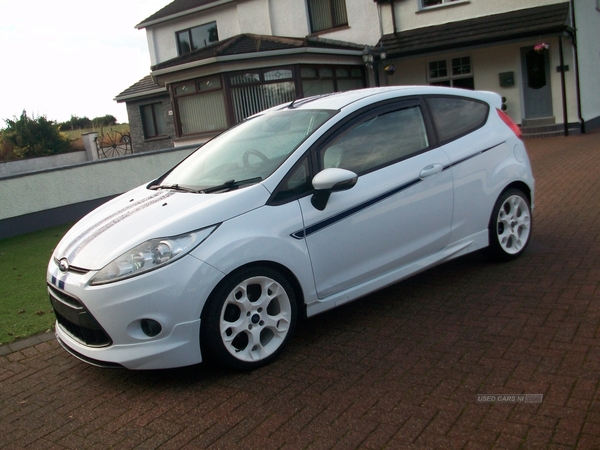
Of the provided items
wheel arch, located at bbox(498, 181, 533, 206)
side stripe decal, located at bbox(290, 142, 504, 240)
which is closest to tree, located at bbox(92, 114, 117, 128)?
wheel arch, located at bbox(498, 181, 533, 206)

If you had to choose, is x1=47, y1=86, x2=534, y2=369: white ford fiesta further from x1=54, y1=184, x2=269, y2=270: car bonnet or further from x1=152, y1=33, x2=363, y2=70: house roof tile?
x1=152, y1=33, x2=363, y2=70: house roof tile

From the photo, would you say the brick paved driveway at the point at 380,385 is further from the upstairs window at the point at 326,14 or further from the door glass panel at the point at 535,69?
the upstairs window at the point at 326,14

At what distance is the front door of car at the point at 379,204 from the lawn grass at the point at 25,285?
2.62 m

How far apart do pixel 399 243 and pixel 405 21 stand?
18831 millimetres

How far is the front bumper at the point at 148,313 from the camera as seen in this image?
3740 mm

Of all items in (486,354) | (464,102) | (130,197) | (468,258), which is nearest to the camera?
(486,354)

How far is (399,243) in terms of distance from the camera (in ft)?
15.7

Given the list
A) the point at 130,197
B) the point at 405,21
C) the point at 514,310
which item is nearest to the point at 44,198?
the point at 130,197

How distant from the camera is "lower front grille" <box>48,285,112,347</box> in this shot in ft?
12.8

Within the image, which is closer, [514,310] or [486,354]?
[486,354]

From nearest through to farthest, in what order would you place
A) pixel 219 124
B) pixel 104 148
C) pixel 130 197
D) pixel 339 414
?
pixel 339 414 → pixel 130 197 → pixel 219 124 → pixel 104 148

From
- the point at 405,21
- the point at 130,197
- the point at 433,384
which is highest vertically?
the point at 405,21

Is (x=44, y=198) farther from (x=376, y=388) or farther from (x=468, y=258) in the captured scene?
(x=376, y=388)

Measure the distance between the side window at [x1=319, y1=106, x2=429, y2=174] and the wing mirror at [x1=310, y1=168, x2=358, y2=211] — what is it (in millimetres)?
246
